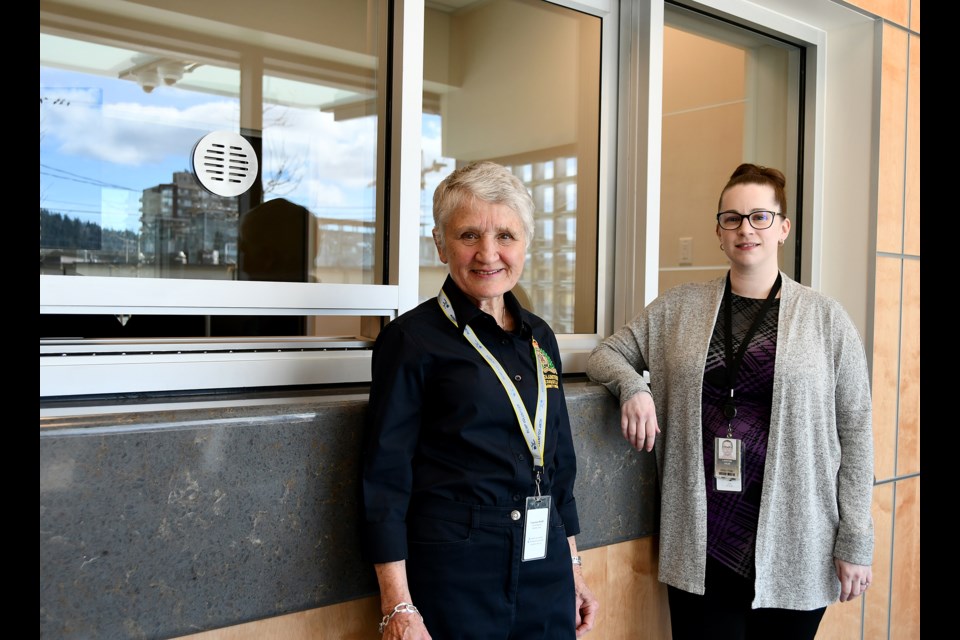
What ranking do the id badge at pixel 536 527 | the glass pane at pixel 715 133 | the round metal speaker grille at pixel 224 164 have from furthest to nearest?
the glass pane at pixel 715 133, the round metal speaker grille at pixel 224 164, the id badge at pixel 536 527

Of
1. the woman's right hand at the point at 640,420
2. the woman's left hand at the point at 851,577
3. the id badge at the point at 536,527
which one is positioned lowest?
the woman's left hand at the point at 851,577

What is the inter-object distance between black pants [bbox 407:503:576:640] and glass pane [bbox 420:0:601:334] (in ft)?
4.15

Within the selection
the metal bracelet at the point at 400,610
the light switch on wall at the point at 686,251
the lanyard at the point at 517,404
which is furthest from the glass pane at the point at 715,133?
the metal bracelet at the point at 400,610

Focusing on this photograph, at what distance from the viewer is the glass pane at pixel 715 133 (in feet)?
10.9

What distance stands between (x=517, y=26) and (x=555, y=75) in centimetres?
27

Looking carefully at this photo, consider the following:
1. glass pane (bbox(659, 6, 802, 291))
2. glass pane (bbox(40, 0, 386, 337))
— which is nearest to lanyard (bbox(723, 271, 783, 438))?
glass pane (bbox(40, 0, 386, 337))

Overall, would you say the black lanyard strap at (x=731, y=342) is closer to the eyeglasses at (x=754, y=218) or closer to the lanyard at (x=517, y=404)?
the eyeglasses at (x=754, y=218)

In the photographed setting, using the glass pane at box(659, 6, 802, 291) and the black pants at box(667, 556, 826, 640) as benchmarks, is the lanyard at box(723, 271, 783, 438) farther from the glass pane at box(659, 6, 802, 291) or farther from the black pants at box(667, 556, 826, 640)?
the glass pane at box(659, 6, 802, 291)

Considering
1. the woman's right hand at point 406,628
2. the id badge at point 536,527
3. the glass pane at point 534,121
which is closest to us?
the woman's right hand at point 406,628

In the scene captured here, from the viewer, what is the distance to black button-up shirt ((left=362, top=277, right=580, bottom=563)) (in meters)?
1.53

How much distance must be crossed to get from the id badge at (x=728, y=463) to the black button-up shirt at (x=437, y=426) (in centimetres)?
68

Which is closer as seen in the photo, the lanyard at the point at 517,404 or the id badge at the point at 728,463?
the lanyard at the point at 517,404
